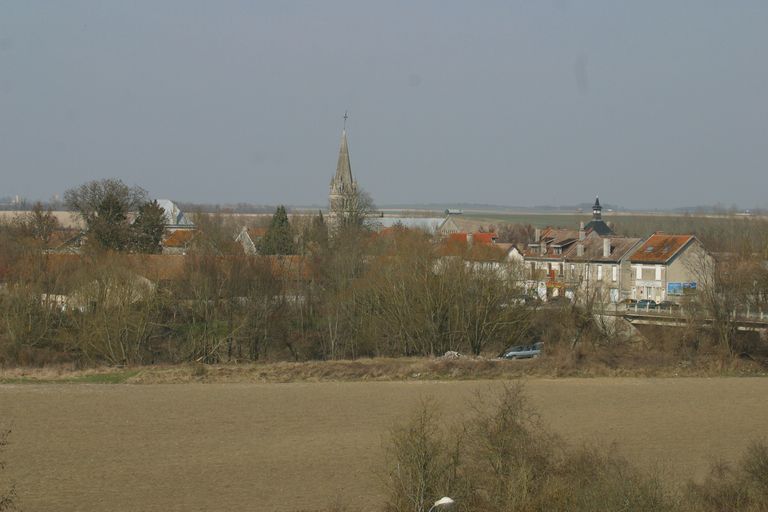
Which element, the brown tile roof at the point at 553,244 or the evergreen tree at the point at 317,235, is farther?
the brown tile roof at the point at 553,244

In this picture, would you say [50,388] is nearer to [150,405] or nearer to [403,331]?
[150,405]

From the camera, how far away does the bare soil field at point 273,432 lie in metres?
19.9

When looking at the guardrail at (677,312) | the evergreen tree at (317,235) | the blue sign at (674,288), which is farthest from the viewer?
the blue sign at (674,288)

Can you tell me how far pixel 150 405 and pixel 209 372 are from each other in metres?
7.58

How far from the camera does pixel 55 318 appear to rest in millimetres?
43500

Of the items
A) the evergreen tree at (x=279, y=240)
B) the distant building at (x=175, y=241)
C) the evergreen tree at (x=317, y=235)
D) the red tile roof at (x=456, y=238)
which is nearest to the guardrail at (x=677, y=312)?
the red tile roof at (x=456, y=238)

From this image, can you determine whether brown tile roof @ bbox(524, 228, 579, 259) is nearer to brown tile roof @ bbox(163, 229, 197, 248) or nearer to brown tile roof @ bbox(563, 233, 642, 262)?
brown tile roof @ bbox(563, 233, 642, 262)

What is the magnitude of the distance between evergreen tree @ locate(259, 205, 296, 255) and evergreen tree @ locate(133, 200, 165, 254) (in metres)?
6.81

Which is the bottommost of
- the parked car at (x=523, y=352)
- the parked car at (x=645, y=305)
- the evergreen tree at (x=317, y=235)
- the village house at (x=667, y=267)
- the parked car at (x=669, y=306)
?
the parked car at (x=523, y=352)

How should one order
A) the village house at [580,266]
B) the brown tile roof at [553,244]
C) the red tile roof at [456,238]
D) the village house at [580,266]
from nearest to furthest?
the village house at [580,266] < the village house at [580,266] < the red tile roof at [456,238] < the brown tile roof at [553,244]

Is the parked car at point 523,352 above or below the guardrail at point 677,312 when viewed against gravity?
below

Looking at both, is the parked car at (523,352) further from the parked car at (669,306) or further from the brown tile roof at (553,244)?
the brown tile roof at (553,244)

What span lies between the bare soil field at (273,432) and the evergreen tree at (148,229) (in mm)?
30720

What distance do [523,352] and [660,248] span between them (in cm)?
2085
